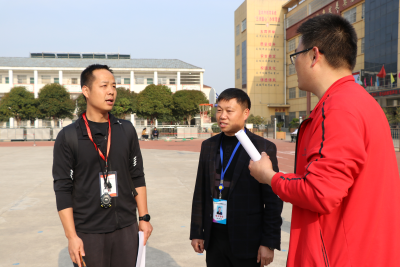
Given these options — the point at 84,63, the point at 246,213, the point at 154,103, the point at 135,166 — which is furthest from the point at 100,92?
the point at 84,63

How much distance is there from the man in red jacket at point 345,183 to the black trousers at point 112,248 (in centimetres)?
131

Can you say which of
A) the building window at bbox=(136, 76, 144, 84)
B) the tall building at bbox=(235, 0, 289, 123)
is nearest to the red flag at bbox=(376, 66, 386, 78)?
the tall building at bbox=(235, 0, 289, 123)

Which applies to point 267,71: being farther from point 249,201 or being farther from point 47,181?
point 249,201

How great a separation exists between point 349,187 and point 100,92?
5.91ft

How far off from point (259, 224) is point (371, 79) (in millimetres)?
40682

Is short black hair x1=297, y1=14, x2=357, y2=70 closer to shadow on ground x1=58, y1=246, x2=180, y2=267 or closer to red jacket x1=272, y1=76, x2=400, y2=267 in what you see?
red jacket x1=272, y1=76, x2=400, y2=267

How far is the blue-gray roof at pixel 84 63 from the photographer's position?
61562 mm

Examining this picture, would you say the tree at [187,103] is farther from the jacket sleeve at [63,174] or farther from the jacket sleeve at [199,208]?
the jacket sleeve at [63,174]

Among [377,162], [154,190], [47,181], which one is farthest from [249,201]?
[47,181]

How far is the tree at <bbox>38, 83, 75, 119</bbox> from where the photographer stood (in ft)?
147

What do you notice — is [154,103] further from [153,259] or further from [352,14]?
[153,259]

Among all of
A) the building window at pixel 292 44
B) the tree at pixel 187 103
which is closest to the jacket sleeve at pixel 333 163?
the tree at pixel 187 103

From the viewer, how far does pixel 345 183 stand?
1.30 metres

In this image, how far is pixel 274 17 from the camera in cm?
5991
